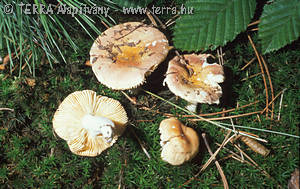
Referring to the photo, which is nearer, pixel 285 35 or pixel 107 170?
pixel 285 35

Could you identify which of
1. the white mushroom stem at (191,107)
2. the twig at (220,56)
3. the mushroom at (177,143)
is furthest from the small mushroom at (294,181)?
the twig at (220,56)

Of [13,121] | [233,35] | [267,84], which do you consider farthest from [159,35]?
[13,121]

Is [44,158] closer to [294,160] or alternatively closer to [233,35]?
[233,35]

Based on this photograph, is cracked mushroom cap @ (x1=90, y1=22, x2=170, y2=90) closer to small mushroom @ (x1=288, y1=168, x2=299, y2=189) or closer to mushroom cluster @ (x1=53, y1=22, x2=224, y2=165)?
mushroom cluster @ (x1=53, y1=22, x2=224, y2=165)

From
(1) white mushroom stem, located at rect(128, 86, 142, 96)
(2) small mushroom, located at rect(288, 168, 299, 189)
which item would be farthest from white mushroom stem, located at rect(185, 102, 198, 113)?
(2) small mushroom, located at rect(288, 168, 299, 189)

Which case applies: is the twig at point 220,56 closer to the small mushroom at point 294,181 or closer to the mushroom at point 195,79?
the mushroom at point 195,79
